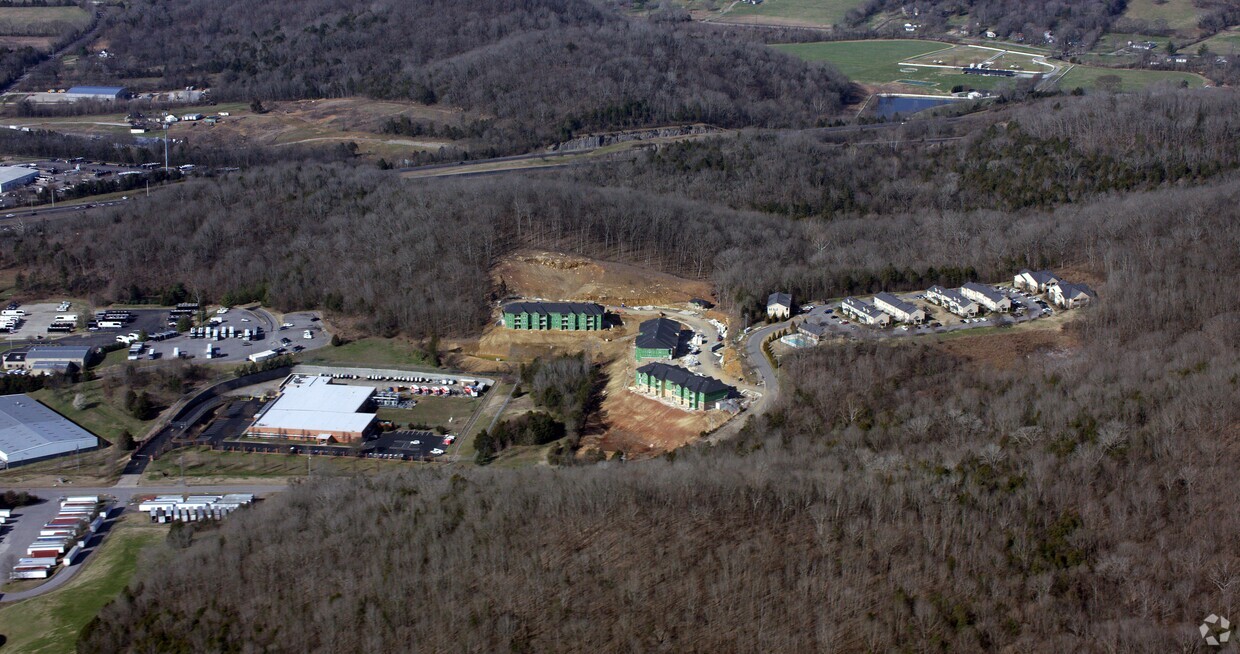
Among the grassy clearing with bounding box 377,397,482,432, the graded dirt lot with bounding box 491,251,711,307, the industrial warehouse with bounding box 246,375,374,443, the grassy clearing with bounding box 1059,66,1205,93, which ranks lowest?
the grassy clearing with bounding box 377,397,482,432

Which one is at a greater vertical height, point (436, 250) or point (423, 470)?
point (436, 250)

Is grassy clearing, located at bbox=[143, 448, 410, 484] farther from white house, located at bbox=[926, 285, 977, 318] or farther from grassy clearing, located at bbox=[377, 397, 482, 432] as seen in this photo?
white house, located at bbox=[926, 285, 977, 318]

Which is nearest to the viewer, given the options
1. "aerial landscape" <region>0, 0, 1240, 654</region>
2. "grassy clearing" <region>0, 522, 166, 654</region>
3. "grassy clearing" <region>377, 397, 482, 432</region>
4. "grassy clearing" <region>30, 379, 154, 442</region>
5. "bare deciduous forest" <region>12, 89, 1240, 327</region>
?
"aerial landscape" <region>0, 0, 1240, 654</region>

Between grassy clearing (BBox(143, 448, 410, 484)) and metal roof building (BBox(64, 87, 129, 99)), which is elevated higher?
metal roof building (BBox(64, 87, 129, 99))

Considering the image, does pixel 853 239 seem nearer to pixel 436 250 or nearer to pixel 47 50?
pixel 436 250

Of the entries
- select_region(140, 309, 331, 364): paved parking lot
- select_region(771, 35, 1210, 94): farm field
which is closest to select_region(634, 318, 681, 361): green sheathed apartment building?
select_region(140, 309, 331, 364): paved parking lot

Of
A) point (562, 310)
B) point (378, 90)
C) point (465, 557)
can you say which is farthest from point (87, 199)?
point (465, 557)

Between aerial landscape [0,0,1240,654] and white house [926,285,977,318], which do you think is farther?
white house [926,285,977,318]

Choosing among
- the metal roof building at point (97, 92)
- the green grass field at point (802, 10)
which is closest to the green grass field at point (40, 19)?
the metal roof building at point (97, 92)

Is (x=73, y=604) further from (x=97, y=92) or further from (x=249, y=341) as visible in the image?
(x=97, y=92)
